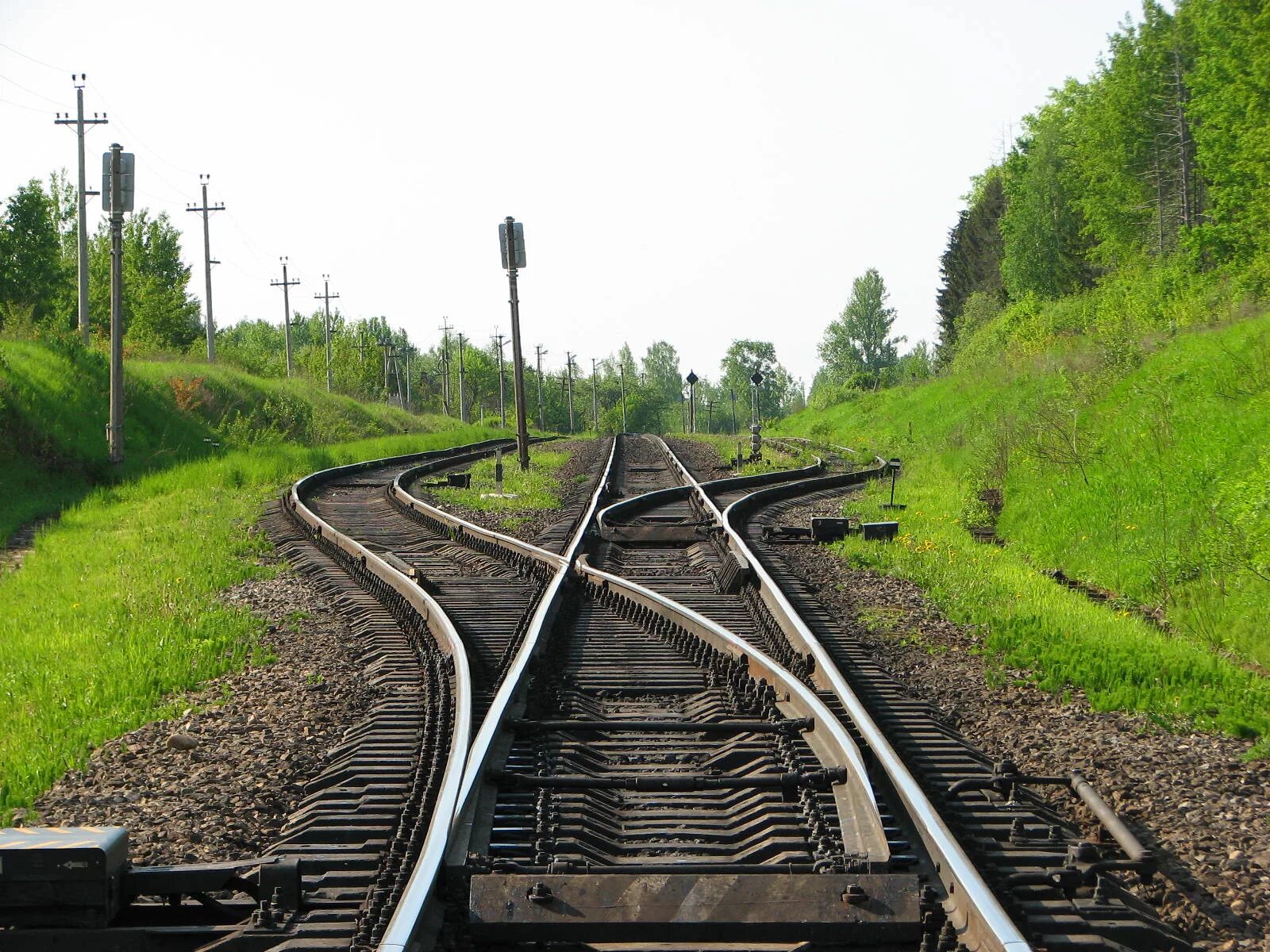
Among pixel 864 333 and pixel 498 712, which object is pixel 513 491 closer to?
pixel 498 712

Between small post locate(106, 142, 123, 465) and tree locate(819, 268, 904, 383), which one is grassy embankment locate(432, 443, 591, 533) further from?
tree locate(819, 268, 904, 383)

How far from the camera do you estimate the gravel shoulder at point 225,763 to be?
16.3 feet

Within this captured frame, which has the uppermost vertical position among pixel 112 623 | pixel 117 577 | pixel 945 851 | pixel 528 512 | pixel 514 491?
pixel 514 491

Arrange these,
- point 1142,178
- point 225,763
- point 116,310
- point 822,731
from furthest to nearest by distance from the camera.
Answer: point 1142,178 < point 116,310 < point 225,763 < point 822,731

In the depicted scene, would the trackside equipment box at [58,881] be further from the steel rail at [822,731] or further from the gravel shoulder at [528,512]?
the gravel shoulder at [528,512]

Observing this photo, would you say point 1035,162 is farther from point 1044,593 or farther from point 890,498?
point 1044,593

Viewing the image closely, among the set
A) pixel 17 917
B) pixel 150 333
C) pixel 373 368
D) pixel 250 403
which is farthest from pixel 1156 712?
pixel 373 368

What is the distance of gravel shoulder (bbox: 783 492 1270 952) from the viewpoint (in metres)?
4.32

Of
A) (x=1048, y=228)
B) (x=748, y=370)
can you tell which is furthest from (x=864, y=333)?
(x=1048, y=228)

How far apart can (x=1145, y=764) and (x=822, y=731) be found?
156 centimetres

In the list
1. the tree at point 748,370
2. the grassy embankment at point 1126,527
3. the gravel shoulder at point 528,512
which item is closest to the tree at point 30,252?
the gravel shoulder at point 528,512

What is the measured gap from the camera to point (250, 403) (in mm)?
37312

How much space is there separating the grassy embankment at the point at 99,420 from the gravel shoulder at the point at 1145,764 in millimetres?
13247

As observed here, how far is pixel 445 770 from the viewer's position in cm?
531
